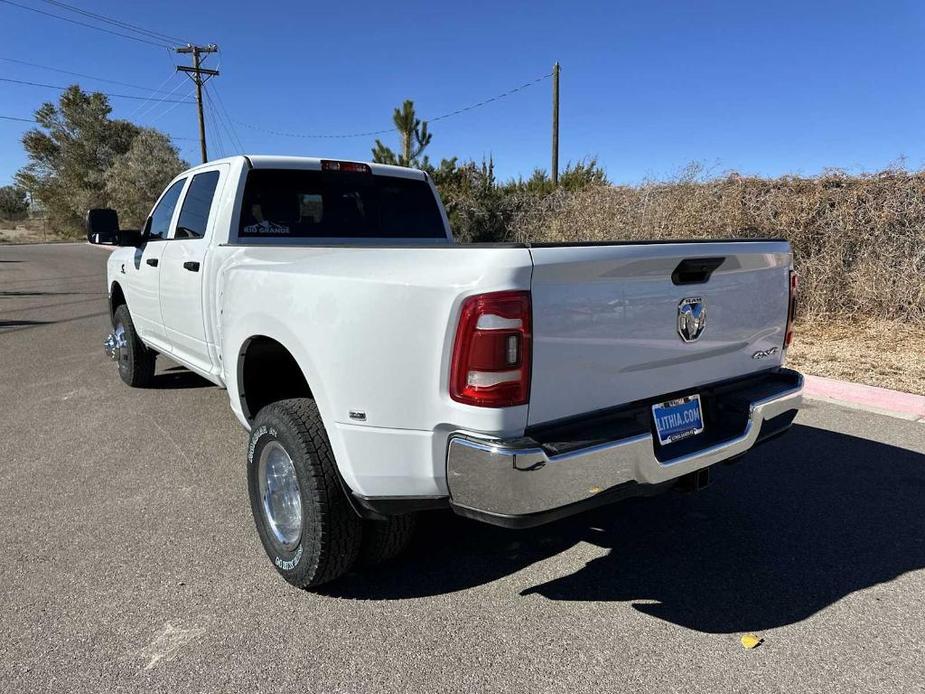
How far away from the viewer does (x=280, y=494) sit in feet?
9.71

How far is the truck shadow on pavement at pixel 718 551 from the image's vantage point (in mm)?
2766

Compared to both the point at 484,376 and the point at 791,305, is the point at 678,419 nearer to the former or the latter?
the point at 484,376

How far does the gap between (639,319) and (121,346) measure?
18.2ft

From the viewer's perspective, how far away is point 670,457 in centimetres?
246

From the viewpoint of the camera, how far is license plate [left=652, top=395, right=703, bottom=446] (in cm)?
249

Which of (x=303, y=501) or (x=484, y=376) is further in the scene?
(x=303, y=501)

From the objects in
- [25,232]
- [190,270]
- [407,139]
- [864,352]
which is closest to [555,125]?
[407,139]

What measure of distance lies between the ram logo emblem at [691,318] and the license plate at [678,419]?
0.26 metres

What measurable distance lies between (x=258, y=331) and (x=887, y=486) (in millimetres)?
3758

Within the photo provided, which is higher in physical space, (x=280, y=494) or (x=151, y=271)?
(x=151, y=271)

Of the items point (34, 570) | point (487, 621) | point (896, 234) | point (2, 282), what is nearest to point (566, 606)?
point (487, 621)

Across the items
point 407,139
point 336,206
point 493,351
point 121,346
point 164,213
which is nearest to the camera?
point 493,351

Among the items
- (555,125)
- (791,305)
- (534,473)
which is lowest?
(534,473)

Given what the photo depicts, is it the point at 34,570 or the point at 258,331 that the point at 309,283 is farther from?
the point at 34,570
